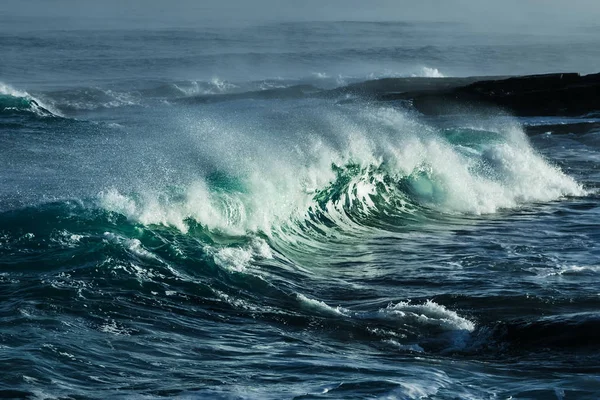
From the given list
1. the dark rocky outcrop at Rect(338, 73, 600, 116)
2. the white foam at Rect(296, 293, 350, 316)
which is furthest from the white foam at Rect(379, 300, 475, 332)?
the dark rocky outcrop at Rect(338, 73, 600, 116)

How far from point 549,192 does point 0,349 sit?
13.4 meters

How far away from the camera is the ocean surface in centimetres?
829

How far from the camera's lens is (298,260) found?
13086 mm

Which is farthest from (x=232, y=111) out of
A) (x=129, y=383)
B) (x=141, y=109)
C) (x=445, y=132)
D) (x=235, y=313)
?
(x=129, y=383)

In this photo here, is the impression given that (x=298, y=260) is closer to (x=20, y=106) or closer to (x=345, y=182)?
(x=345, y=182)

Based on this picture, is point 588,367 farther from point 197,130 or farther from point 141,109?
point 141,109

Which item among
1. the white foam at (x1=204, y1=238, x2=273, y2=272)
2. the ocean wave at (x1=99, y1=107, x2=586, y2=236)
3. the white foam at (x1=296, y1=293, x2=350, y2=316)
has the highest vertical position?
the ocean wave at (x1=99, y1=107, x2=586, y2=236)

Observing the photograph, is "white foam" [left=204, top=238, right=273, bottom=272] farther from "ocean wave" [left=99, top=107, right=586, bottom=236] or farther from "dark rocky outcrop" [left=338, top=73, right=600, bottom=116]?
"dark rocky outcrop" [left=338, top=73, right=600, bottom=116]

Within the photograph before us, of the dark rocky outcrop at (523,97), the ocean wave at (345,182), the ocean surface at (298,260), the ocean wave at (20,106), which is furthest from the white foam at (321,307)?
the dark rocky outcrop at (523,97)

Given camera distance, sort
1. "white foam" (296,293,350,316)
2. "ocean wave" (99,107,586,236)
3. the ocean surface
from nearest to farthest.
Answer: the ocean surface
"white foam" (296,293,350,316)
"ocean wave" (99,107,586,236)

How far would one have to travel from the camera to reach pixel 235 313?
33.1ft

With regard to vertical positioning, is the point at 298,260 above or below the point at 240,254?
below

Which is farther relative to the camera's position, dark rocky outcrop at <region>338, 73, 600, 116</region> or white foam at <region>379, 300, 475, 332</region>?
dark rocky outcrop at <region>338, 73, 600, 116</region>

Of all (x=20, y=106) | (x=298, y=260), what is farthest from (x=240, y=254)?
(x=20, y=106)
